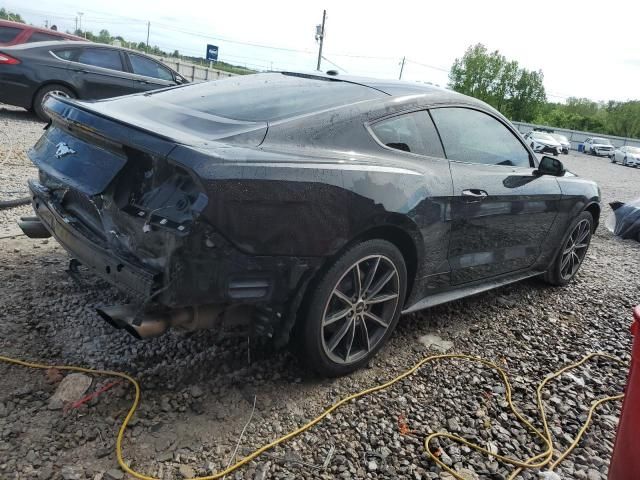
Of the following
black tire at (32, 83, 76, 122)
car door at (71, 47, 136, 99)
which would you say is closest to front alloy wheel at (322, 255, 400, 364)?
black tire at (32, 83, 76, 122)

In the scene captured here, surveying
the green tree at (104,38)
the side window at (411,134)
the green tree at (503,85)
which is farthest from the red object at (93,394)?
the green tree at (503,85)

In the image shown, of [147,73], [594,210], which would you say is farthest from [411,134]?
[147,73]

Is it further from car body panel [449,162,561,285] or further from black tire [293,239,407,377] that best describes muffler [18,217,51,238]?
car body panel [449,162,561,285]

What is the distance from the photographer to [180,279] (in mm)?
2143

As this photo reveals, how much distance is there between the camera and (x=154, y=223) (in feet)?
7.10

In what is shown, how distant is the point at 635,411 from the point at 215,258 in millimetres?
1694

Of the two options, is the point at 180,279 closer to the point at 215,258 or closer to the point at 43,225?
the point at 215,258

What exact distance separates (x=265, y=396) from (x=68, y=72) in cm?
844

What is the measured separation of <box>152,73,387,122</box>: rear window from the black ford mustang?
0.02 m

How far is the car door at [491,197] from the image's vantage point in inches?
130

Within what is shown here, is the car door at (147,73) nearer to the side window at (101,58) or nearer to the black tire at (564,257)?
the side window at (101,58)

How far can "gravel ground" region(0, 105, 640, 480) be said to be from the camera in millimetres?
2211

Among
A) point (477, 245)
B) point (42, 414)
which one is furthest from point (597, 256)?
point (42, 414)

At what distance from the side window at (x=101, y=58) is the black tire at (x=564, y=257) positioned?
27.2 ft
